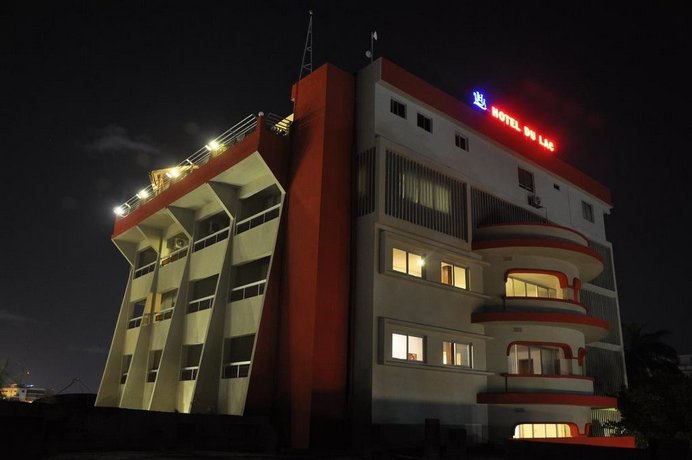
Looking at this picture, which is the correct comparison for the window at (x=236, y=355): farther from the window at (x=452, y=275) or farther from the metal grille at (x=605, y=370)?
the metal grille at (x=605, y=370)

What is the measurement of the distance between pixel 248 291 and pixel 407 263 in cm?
890

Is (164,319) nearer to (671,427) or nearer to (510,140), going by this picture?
(510,140)

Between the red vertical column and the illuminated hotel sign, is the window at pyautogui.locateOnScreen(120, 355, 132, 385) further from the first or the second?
the illuminated hotel sign

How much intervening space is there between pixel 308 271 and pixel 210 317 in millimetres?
7489

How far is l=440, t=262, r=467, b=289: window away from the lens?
31469 mm

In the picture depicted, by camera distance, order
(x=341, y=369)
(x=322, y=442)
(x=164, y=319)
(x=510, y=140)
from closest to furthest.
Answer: (x=322, y=442) < (x=341, y=369) < (x=510, y=140) < (x=164, y=319)

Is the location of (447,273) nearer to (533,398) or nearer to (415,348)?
(415,348)

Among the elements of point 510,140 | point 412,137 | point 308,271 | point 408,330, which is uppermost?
point 510,140

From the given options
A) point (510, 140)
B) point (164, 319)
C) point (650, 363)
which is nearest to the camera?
point (510, 140)

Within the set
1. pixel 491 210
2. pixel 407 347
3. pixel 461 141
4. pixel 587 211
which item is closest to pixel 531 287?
pixel 491 210

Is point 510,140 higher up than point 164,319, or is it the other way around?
point 510,140

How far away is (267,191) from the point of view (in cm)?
3412

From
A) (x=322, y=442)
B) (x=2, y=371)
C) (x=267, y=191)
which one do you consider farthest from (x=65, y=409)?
(x=2, y=371)

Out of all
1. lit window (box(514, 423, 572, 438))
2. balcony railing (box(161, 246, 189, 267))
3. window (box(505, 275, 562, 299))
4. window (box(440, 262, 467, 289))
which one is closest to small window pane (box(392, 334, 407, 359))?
window (box(440, 262, 467, 289))
